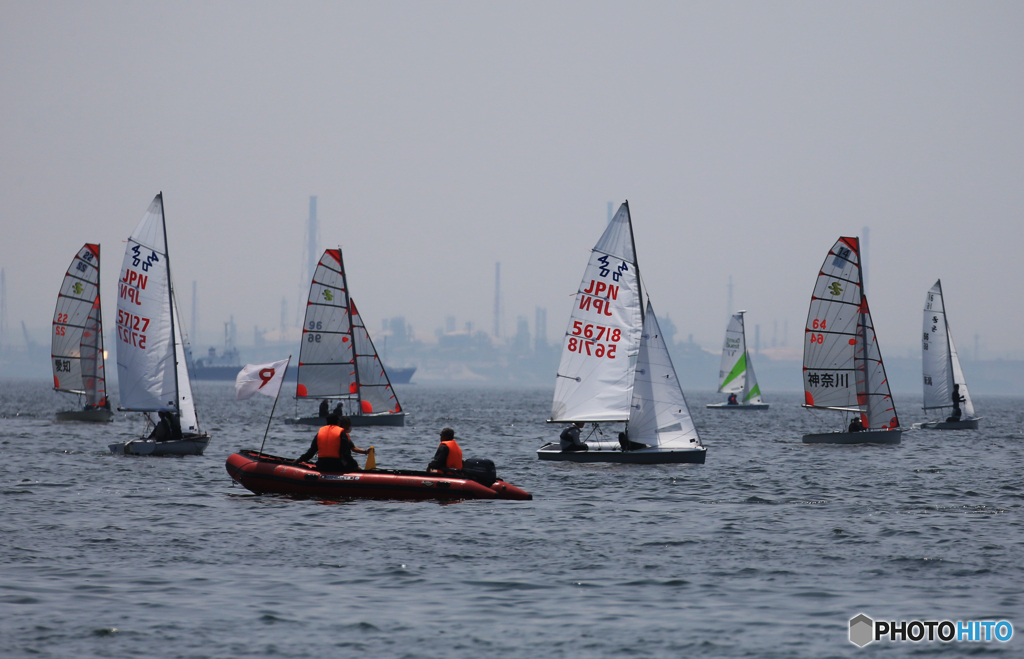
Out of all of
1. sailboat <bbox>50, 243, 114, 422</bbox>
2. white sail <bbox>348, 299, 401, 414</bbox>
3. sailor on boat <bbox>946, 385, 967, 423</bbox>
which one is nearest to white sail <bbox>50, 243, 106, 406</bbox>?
sailboat <bbox>50, 243, 114, 422</bbox>

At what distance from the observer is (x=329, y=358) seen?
1921 inches

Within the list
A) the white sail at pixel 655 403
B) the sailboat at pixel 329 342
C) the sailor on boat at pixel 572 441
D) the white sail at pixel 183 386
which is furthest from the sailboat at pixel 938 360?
the white sail at pixel 183 386

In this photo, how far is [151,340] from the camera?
32.8m

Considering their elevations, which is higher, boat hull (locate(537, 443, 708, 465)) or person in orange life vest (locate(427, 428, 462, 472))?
person in orange life vest (locate(427, 428, 462, 472))

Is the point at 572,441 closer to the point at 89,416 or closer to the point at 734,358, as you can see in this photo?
the point at 89,416

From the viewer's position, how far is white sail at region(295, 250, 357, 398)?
48.5 meters

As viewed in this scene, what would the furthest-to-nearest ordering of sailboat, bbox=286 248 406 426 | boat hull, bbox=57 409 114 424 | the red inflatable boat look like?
boat hull, bbox=57 409 114 424 → sailboat, bbox=286 248 406 426 → the red inflatable boat

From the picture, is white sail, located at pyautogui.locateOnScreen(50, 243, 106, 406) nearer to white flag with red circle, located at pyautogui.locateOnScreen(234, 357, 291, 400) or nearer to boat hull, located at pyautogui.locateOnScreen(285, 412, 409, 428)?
boat hull, located at pyautogui.locateOnScreen(285, 412, 409, 428)

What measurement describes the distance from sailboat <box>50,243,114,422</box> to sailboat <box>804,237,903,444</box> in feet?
113

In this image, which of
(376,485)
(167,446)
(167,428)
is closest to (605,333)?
(376,485)

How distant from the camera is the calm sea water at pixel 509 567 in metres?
11.6

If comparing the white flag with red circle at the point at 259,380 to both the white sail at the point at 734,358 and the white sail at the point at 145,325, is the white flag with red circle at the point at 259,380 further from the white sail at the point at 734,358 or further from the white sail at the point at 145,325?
the white sail at the point at 734,358

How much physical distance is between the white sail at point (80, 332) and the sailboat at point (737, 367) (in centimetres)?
4977

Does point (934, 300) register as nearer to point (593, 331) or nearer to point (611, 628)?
point (593, 331)
